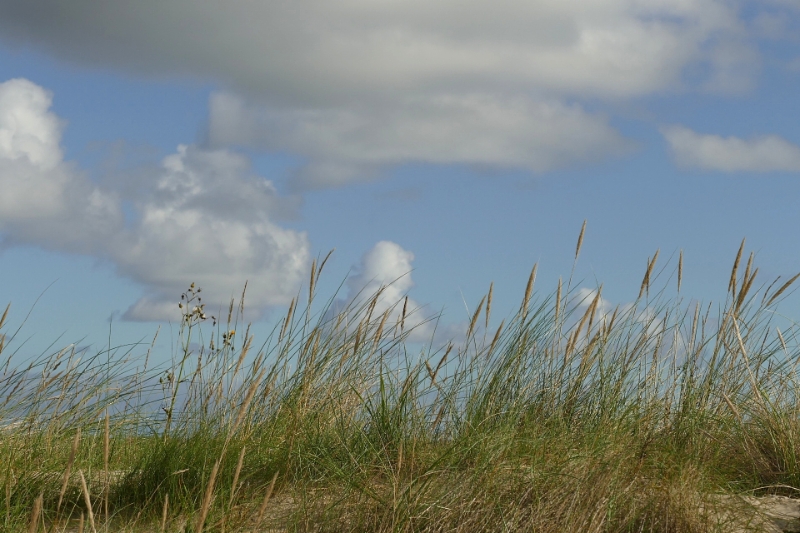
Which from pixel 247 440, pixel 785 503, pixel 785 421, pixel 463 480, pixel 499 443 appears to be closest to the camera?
pixel 463 480

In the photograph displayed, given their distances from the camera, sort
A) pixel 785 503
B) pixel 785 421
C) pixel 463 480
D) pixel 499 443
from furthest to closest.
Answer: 1. pixel 785 421
2. pixel 785 503
3. pixel 499 443
4. pixel 463 480

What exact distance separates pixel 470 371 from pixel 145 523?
165 cm

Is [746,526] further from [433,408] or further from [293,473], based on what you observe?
[293,473]

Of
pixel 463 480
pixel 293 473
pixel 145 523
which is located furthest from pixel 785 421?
pixel 145 523

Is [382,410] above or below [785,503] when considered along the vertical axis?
above

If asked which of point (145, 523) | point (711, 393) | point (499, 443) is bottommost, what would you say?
point (145, 523)

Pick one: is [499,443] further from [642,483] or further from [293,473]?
[293,473]

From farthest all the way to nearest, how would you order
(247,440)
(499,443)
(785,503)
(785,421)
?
(785,421), (247,440), (785,503), (499,443)

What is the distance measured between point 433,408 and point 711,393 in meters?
1.61

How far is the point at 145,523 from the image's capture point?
10.6 feet

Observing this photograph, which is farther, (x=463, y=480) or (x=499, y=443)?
(x=499, y=443)

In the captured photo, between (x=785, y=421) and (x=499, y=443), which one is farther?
(x=785, y=421)

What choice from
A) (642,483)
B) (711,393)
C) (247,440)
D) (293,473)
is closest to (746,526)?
(642,483)

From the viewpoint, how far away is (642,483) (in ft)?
10.2
